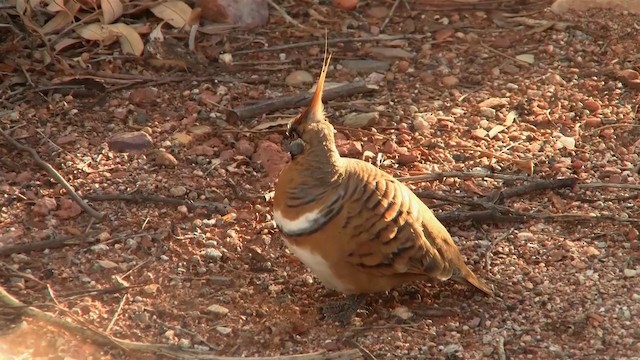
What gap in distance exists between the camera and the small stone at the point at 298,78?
5.73 meters

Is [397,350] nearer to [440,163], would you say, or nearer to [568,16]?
[440,163]

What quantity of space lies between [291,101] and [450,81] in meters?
0.91

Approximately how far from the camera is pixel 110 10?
5.77 meters

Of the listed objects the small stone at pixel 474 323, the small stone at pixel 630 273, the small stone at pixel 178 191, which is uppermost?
the small stone at pixel 630 273

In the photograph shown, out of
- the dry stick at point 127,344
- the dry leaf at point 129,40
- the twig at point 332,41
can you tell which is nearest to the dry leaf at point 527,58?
the twig at point 332,41

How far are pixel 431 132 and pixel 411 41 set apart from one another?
2.80ft

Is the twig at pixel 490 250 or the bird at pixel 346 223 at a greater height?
the bird at pixel 346 223

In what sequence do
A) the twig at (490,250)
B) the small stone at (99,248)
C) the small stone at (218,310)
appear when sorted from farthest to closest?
the twig at (490,250), the small stone at (99,248), the small stone at (218,310)

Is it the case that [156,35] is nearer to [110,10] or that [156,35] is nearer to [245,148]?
[110,10]

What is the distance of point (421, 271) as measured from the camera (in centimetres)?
432

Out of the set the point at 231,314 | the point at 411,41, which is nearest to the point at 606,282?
the point at 231,314

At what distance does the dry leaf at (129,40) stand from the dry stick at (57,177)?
0.90 meters

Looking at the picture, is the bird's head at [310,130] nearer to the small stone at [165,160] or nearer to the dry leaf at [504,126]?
the small stone at [165,160]

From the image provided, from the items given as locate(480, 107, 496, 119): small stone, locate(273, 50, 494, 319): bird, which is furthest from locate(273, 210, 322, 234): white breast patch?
locate(480, 107, 496, 119): small stone
